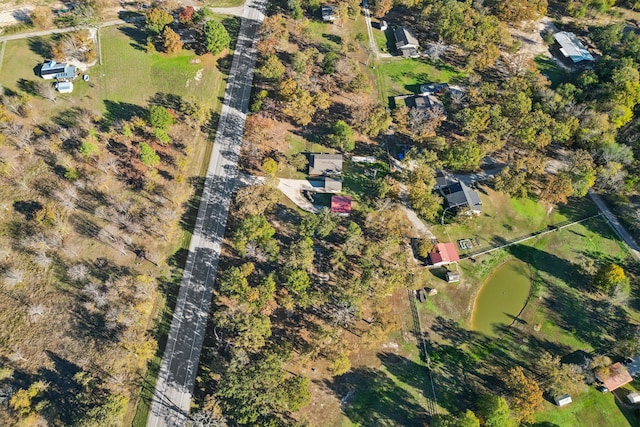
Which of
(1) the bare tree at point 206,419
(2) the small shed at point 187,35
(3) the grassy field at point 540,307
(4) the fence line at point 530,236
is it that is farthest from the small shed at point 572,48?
(1) the bare tree at point 206,419

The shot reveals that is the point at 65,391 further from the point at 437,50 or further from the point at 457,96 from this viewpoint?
the point at 437,50

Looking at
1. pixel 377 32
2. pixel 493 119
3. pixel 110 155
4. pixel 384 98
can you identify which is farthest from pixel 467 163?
pixel 110 155

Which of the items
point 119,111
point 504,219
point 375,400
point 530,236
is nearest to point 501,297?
point 530,236

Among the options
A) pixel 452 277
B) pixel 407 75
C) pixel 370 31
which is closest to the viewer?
pixel 452 277

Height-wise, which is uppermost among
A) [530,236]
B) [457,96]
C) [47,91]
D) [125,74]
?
[457,96]

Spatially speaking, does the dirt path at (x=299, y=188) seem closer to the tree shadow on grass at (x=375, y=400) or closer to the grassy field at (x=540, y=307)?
the grassy field at (x=540, y=307)

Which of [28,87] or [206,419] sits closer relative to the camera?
[206,419]

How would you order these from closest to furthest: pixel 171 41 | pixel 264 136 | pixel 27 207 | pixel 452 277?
1. pixel 452 277
2. pixel 27 207
3. pixel 264 136
4. pixel 171 41

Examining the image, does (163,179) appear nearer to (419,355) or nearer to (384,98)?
(384,98)
